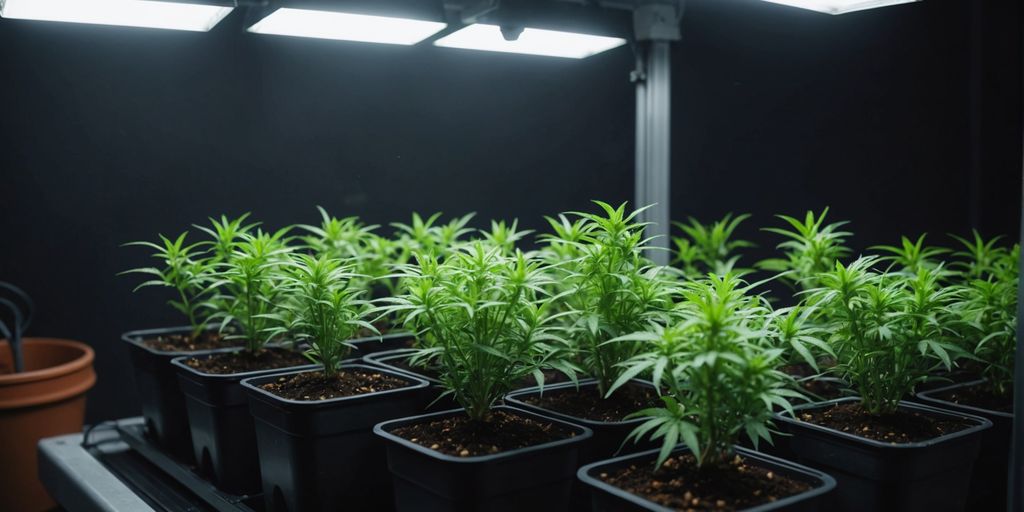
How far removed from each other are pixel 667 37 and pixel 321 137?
79 cm

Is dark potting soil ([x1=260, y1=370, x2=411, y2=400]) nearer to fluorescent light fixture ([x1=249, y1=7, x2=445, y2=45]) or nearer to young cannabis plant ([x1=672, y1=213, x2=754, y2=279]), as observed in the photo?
fluorescent light fixture ([x1=249, y1=7, x2=445, y2=45])

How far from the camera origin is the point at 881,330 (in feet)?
3.35

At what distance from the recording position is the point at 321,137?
5.58ft

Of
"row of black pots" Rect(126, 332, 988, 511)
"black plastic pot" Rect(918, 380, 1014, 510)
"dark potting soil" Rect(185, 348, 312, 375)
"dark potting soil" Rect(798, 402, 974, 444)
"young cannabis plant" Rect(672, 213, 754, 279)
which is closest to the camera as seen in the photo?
"row of black pots" Rect(126, 332, 988, 511)

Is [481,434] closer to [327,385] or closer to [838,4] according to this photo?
[327,385]

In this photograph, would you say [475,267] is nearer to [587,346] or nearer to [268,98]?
[587,346]

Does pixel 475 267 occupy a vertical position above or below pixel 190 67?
below

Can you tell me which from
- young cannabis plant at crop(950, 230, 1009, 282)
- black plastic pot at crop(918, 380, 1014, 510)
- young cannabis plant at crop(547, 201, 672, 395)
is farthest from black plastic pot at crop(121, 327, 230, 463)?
young cannabis plant at crop(950, 230, 1009, 282)

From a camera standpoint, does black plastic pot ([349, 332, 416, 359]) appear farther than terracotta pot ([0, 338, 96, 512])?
Yes

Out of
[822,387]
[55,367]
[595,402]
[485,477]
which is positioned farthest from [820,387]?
[55,367]

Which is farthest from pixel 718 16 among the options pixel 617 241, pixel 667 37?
pixel 617 241

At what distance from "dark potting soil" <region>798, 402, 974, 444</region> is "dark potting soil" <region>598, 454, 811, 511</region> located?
20cm

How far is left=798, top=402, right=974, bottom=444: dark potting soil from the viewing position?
3.31 feet

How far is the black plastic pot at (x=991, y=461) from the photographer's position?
1112 mm
